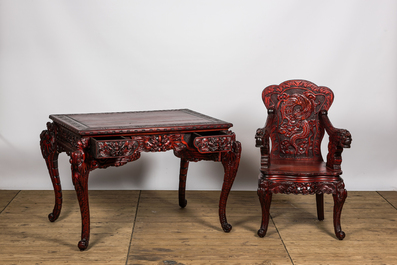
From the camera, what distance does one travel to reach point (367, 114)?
462 centimetres

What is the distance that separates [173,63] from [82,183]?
1871 millimetres

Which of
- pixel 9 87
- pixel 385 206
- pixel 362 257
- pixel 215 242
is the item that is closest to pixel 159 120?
pixel 215 242

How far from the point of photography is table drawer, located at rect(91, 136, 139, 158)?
2.88 meters

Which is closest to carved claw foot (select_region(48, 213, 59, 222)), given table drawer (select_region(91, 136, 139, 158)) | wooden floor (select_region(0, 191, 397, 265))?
wooden floor (select_region(0, 191, 397, 265))

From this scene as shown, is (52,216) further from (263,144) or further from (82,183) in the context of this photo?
(263,144)

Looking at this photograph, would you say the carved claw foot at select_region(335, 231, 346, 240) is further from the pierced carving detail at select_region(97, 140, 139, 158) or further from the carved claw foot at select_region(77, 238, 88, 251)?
the carved claw foot at select_region(77, 238, 88, 251)

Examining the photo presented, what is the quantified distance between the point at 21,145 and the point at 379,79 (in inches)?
140

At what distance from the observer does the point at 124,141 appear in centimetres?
294

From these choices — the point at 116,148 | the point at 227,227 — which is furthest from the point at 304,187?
→ the point at 116,148

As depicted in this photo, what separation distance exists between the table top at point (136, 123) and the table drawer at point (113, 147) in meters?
0.07

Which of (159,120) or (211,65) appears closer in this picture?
(159,120)

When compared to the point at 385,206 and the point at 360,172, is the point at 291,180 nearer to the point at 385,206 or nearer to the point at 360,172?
the point at 385,206

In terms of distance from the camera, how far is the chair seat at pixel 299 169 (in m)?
3.22

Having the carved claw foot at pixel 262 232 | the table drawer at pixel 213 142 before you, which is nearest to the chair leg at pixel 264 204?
the carved claw foot at pixel 262 232
